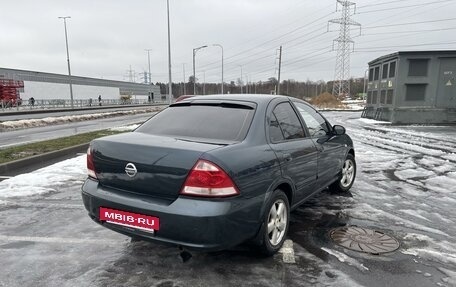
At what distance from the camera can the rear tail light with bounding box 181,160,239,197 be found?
2971mm

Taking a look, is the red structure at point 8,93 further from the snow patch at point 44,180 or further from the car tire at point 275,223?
the car tire at point 275,223

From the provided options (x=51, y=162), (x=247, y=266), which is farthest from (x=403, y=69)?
(x=247, y=266)

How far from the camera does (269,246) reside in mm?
3590

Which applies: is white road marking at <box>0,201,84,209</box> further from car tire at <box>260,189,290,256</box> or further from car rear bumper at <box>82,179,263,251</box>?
car tire at <box>260,189,290,256</box>

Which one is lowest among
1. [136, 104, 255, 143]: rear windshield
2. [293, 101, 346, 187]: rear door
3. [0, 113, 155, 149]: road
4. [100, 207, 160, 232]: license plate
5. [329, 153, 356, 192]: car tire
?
[0, 113, 155, 149]: road

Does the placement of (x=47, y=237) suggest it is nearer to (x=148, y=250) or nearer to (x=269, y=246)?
(x=148, y=250)

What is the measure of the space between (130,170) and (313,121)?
275 cm

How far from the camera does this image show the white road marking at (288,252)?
3630 millimetres

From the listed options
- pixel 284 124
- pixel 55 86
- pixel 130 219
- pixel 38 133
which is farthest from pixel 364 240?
pixel 55 86

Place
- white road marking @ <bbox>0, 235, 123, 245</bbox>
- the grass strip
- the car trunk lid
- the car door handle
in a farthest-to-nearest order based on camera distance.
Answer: the grass strip, white road marking @ <bbox>0, 235, 123, 245</bbox>, the car door handle, the car trunk lid

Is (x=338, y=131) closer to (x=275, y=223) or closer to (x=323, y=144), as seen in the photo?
(x=323, y=144)

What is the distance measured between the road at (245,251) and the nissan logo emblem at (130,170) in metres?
0.92

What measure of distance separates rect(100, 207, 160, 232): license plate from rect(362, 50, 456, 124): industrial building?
20.6 meters

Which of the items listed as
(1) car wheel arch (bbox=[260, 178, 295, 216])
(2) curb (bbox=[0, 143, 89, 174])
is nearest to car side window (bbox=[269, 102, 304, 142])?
(1) car wheel arch (bbox=[260, 178, 295, 216])
